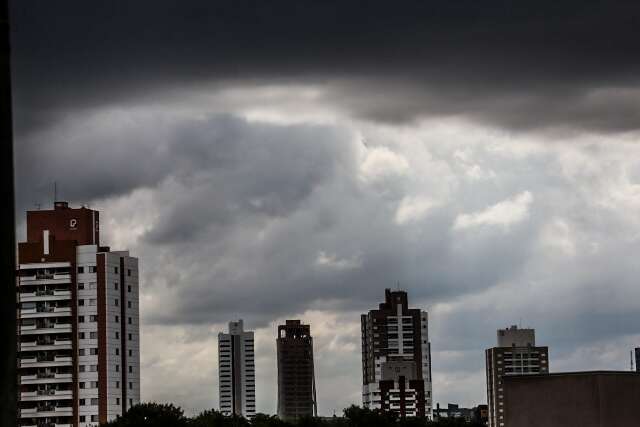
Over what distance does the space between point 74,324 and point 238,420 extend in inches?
1280

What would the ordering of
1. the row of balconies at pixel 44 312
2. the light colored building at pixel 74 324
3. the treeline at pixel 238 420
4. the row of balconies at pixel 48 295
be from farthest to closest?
the row of balconies at pixel 48 295
the row of balconies at pixel 44 312
the light colored building at pixel 74 324
the treeline at pixel 238 420

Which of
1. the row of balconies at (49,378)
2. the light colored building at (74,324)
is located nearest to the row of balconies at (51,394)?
the light colored building at (74,324)

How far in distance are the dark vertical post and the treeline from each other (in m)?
122

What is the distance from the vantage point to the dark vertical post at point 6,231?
7531 mm

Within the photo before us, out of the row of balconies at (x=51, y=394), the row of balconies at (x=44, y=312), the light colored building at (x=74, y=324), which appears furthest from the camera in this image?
the row of balconies at (x=44, y=312)

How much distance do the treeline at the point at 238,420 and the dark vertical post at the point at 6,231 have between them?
122 metres

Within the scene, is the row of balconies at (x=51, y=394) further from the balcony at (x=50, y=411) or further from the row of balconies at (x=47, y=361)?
the row of balconies at (x=47, y=361)

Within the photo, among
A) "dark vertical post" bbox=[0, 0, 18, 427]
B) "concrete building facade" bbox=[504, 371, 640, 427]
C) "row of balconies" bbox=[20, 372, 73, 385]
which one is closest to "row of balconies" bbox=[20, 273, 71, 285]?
"row of balconies" bbox=[20, 372, 73, 385]

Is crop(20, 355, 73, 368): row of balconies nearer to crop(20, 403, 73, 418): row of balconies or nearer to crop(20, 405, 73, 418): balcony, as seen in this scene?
crop(20, 403, 73, 418): row of balconies

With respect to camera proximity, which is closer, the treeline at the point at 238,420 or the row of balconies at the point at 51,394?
the treeline at the point at 238,420

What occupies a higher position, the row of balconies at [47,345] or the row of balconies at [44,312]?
the row of balconies at [44,312]

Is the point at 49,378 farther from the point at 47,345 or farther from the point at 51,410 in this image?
the point at 47,345

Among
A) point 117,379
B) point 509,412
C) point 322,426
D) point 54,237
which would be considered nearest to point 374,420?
point 322,426

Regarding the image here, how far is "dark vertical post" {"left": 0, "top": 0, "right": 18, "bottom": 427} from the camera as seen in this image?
297 inches
